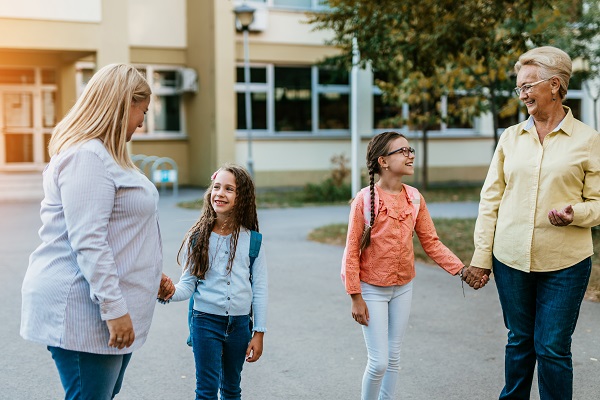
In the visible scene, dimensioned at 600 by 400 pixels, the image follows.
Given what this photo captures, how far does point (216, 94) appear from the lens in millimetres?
22234

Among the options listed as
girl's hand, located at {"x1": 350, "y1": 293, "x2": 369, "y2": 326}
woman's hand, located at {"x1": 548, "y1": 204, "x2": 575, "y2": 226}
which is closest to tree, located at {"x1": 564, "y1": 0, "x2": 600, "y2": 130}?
woman's hand, located at {"x1": 548, "y1": 204, "x2": 575, "y2": 226}

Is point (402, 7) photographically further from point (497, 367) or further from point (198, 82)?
point (198, 82)

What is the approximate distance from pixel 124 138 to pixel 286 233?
10.1 metres

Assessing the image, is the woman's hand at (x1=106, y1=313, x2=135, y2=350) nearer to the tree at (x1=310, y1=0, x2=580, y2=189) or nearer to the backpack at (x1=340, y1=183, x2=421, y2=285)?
the backpack at (x1=340, y1=183, x2=421, y2=285)

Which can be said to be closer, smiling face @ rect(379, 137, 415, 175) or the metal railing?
smiling face @ rect(379, 137, 415, 175)

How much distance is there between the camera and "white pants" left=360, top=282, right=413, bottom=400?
4094 millimetres

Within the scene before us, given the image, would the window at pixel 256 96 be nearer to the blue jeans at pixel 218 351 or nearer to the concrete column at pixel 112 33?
the concrete column at pixel 112 33

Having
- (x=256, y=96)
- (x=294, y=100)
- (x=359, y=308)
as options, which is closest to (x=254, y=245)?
(x=359, y=308)

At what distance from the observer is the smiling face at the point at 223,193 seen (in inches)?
152

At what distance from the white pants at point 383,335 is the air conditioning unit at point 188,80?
771 inches

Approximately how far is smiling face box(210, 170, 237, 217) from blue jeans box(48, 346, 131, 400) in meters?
1.06

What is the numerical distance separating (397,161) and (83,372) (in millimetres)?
2012

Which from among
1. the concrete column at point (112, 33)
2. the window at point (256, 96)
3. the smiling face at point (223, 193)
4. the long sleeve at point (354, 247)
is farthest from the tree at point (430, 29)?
the window at point (256, 96)

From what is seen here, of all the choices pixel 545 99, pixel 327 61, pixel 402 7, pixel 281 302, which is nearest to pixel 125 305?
pixel 545 99
